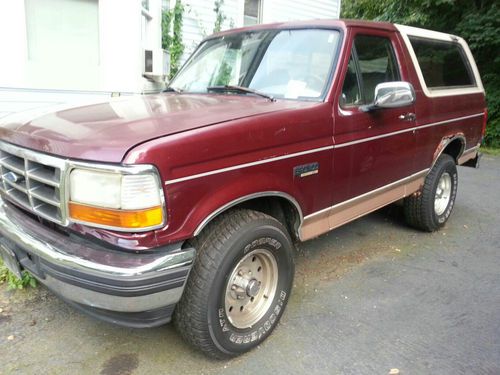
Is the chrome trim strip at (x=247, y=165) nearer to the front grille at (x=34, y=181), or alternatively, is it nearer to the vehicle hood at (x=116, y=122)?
the vehicle hood at (x=116, y=122)

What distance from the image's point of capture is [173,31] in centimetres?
852

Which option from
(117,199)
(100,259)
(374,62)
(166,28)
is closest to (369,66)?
(374,62)

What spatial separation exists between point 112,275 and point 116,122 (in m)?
0.83

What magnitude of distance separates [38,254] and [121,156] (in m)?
0.72

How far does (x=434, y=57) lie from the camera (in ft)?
14.6

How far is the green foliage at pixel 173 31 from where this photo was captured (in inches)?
330

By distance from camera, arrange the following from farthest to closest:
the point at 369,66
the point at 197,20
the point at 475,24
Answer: the point at 475,24 → the point at 197,20 → the point at 369,66

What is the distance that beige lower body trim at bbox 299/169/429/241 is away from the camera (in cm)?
316

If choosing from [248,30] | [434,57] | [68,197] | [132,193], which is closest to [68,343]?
[68,197]

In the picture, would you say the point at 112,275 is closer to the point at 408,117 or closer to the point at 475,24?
the point at 408,117

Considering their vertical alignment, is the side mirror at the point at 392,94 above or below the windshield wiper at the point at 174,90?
above

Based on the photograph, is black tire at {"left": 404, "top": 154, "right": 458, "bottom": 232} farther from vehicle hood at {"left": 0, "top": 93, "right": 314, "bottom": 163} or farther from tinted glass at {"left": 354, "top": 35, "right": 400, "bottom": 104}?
vehicle hood at {"left": 0, "top": 93, "right": 314, "bottom": 163}

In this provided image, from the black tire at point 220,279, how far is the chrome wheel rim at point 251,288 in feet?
0.14

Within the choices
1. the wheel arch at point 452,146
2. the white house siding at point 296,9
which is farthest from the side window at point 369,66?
the white house siding at point 296,9
